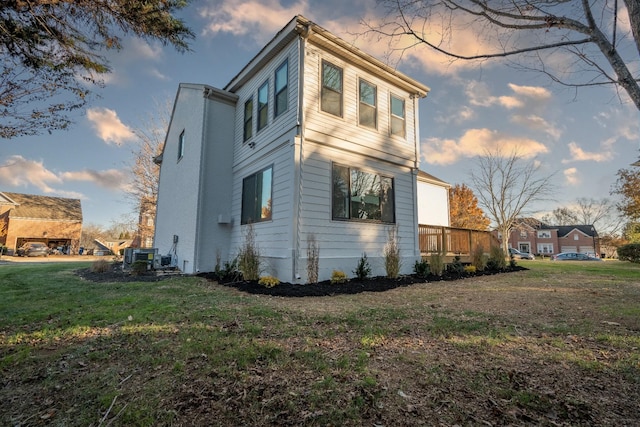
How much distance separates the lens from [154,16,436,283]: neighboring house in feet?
23.4

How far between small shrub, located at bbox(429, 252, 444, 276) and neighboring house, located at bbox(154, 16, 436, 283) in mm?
548

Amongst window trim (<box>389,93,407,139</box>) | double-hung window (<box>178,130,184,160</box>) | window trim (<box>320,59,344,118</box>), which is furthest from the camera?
double-hung window (<box>178,130,184,160</box>)

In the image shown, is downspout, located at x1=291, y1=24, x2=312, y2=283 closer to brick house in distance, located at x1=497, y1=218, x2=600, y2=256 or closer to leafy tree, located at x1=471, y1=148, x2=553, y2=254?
leafy tree, located at x1=471, y1=148, x2=553, y2=254

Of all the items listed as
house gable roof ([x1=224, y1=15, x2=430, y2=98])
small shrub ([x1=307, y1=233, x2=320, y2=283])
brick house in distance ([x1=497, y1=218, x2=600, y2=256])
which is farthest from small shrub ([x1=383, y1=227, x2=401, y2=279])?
brick house in distance ([x1=497, y1=218, x2=600, y2=256])

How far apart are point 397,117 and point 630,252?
15222 mm

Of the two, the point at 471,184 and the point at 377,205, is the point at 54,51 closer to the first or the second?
the point at 377,205

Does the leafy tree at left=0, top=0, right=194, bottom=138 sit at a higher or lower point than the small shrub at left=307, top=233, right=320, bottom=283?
higher

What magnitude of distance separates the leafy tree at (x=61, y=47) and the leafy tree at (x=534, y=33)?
315 cm

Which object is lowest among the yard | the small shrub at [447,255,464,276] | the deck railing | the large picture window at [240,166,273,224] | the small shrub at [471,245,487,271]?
the yard

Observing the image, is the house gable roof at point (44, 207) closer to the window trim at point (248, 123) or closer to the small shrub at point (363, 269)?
the window trim at point (248, 123)

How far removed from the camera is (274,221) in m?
7.43

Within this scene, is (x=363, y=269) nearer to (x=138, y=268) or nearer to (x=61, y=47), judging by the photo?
(x=138, y=268)

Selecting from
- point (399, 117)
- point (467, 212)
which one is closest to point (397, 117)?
point (399, 117)

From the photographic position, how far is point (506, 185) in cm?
2578
